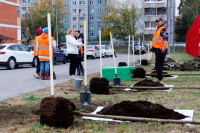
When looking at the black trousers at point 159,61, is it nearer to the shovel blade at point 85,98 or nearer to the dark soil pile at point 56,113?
the shovel blade at point 85,98

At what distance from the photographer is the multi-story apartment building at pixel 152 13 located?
80.8 m

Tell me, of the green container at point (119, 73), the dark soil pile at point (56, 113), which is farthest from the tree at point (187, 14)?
the dark soil pile at point (56, 113)

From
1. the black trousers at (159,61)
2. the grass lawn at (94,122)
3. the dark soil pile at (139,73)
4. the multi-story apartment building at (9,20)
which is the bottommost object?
the grass lawn at (94,122)

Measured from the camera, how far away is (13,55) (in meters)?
21.8

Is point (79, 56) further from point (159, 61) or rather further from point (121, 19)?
point (121, 19)

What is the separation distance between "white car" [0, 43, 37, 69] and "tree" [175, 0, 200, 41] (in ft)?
158

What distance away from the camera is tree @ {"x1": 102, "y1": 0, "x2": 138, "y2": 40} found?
65.0 metres

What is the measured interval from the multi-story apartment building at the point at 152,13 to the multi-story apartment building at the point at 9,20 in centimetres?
3706

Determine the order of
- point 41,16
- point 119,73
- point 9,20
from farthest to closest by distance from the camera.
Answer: point 41,16 < point 9,20 < point 119,73

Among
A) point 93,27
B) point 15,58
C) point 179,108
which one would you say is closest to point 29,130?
point 179,108

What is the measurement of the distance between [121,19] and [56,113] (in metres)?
63.2

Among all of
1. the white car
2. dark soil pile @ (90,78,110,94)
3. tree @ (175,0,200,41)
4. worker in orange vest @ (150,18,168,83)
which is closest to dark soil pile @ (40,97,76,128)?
dark soil pile @ (90,78,110,94)

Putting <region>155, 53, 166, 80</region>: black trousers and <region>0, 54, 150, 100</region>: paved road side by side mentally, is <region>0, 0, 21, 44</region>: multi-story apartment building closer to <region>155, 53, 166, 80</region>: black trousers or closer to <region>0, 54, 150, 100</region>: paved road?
<region>0, 54, 150, 100</region>: paved road

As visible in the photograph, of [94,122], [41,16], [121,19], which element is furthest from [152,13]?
[94,122]
